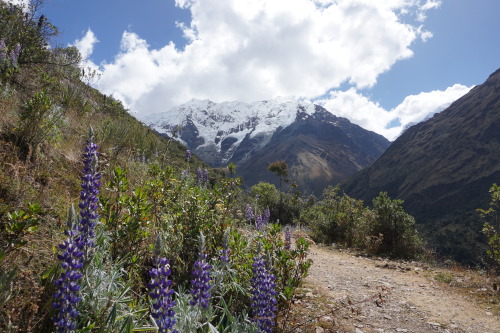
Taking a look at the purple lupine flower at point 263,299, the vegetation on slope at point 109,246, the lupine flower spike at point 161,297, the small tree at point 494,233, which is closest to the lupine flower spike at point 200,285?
the vegetation on slope at point 109,246

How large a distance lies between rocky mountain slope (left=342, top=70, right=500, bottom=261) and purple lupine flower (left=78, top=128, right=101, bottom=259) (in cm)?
8521

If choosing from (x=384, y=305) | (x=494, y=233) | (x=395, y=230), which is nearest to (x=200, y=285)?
(x=384, y=305)

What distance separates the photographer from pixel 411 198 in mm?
122312

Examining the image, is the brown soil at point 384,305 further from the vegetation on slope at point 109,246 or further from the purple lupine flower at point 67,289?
the purple lupine flower at point 67,289

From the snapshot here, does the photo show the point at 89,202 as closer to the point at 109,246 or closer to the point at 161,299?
the point at 161,299

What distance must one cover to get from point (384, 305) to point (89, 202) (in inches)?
190

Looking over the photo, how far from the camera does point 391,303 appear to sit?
16.6ft

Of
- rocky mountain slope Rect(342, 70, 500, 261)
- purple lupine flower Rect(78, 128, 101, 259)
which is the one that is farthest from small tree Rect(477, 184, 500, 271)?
rocky mountain slope Rect(342, 70, 500, 261)

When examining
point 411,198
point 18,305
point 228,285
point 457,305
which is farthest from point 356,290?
point 411,198

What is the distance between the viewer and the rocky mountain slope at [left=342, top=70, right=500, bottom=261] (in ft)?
341

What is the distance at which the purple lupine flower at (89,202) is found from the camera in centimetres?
222

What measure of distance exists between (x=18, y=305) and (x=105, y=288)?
0.63 m

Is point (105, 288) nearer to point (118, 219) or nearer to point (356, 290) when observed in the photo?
point (118, 219)

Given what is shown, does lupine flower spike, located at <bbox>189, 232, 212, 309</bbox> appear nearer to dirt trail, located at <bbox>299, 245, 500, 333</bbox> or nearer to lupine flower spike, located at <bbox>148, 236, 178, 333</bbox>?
lupine flower spike, located at <bbox>148, 236, 178, 333</bbox>
